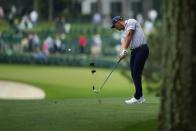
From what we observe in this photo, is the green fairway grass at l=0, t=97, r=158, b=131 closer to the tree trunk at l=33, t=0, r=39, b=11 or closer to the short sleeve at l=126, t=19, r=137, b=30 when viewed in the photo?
the short sleeve at l=126, t=19, r=137, b=30

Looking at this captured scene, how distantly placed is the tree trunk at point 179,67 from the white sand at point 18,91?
19.1 m

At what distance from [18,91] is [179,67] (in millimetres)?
20900

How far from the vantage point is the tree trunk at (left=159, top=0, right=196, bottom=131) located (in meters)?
9.35

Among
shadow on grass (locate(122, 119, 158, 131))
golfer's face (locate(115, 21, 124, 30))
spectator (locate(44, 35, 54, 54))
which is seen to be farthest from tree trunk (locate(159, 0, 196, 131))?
spectator (locate(44, 35, 54, 54))

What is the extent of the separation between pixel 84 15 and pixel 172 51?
207ft

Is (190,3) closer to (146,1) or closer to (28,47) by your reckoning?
(28,47)

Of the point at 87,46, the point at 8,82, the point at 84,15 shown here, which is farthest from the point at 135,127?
the point at 84,15

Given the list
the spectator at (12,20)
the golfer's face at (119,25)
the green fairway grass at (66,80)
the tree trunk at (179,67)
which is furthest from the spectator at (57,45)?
the tree trunk at (179,67)

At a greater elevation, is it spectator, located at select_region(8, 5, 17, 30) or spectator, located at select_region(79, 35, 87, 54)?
spectator, located at select_region(8, 5, 17, 30)

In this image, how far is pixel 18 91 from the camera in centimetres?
2994

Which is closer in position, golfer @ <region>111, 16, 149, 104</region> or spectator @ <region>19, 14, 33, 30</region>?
golfer @ <region>111, 16, 149, 104</region>

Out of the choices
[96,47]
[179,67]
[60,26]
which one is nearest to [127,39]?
[179,67]

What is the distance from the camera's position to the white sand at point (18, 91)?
28.9 meters

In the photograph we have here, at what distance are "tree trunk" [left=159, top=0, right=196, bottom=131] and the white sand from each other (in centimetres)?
1909
